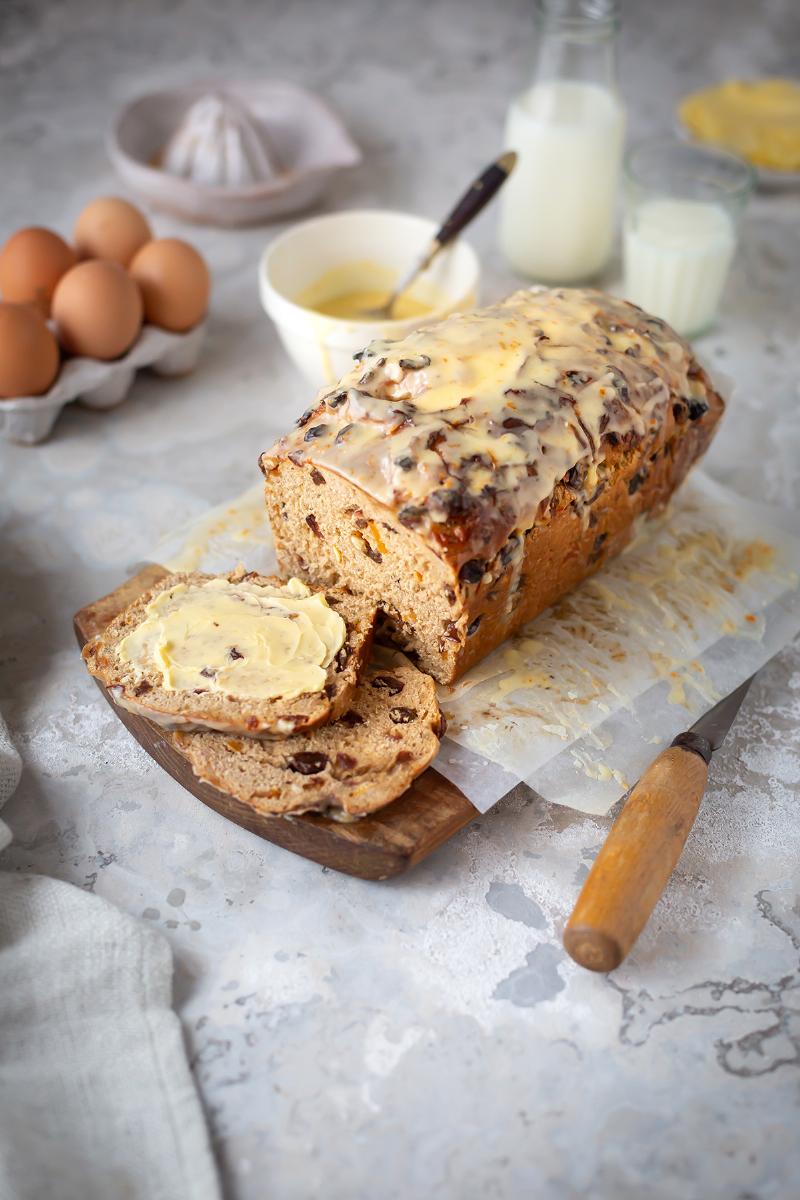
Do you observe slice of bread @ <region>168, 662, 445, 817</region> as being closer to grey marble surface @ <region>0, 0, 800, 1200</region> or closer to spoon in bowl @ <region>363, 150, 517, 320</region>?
grey marble surface @ <region>0, 0, 800, 1200</region>

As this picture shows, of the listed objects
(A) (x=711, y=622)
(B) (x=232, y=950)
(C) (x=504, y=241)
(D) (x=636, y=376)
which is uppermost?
(D) (x=636, y=376)

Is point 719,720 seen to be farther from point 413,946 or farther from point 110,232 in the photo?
point 110,232

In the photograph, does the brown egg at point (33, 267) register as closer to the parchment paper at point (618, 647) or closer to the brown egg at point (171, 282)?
the brown egg at point (171, 282)

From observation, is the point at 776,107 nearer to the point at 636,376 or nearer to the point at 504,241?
the point at 504,241

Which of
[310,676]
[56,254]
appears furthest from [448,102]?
[310,676]

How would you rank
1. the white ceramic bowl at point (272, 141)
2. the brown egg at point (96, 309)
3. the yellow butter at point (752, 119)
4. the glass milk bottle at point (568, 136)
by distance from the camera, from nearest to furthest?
the brown egg at point (96, 309) → the glass milk bottle at point (568, 136) → the white ceramic bowl at point (272, 141) → the yellow butter at point (752, 119)

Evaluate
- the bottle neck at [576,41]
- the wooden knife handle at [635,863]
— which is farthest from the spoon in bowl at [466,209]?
the wooden knife handle at [635,863]
